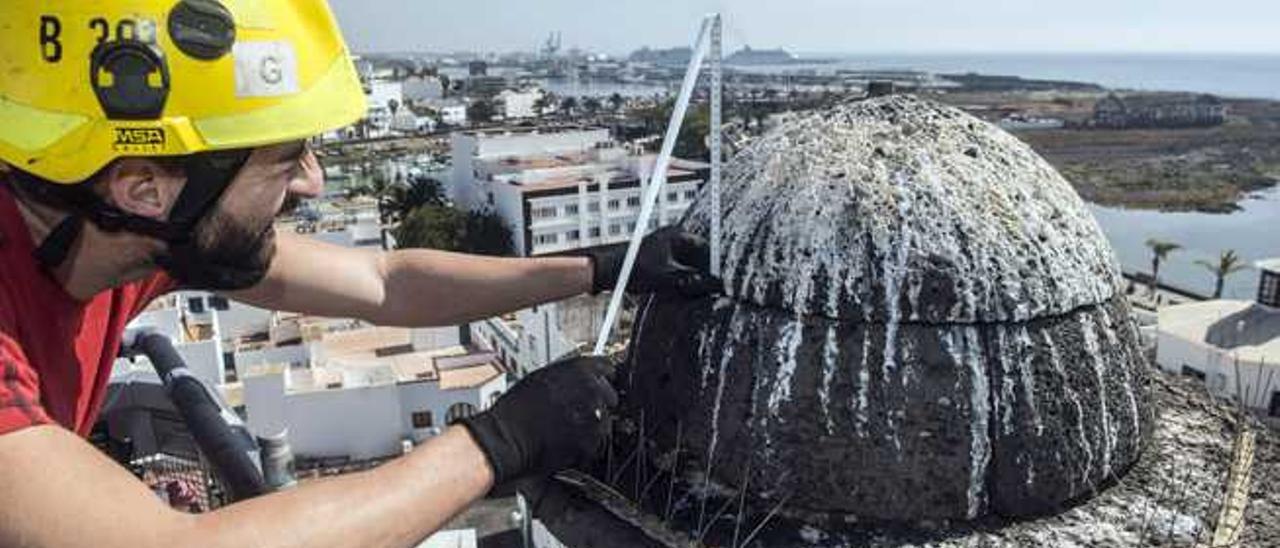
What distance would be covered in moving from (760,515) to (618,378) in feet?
4.41

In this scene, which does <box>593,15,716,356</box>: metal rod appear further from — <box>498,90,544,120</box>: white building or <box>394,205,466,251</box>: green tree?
<box>498,90,544,120</box>: white building

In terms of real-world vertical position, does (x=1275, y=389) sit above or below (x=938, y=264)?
below

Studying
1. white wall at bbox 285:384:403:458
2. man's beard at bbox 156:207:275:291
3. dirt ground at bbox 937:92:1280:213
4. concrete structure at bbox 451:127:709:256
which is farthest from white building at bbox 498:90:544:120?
man's beard at bbox 156:207:275:291

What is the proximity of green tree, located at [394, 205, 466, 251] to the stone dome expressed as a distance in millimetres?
39710

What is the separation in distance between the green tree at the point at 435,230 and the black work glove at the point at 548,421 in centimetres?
4105

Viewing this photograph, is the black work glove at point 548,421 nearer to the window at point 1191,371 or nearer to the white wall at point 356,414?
the white wall at point 356,414

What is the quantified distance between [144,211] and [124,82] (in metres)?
0.36

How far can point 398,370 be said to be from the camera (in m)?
25.7

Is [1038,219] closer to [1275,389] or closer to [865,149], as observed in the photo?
[865,149]

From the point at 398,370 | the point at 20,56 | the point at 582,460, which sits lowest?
the point at 398,370

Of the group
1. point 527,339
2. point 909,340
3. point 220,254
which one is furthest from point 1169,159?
point 220,254

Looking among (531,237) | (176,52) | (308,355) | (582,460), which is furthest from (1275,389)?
(531,237)

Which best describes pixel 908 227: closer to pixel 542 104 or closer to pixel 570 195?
pixel 570 195

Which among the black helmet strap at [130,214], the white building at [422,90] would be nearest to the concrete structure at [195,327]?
the black helmet strap at [130,214]
